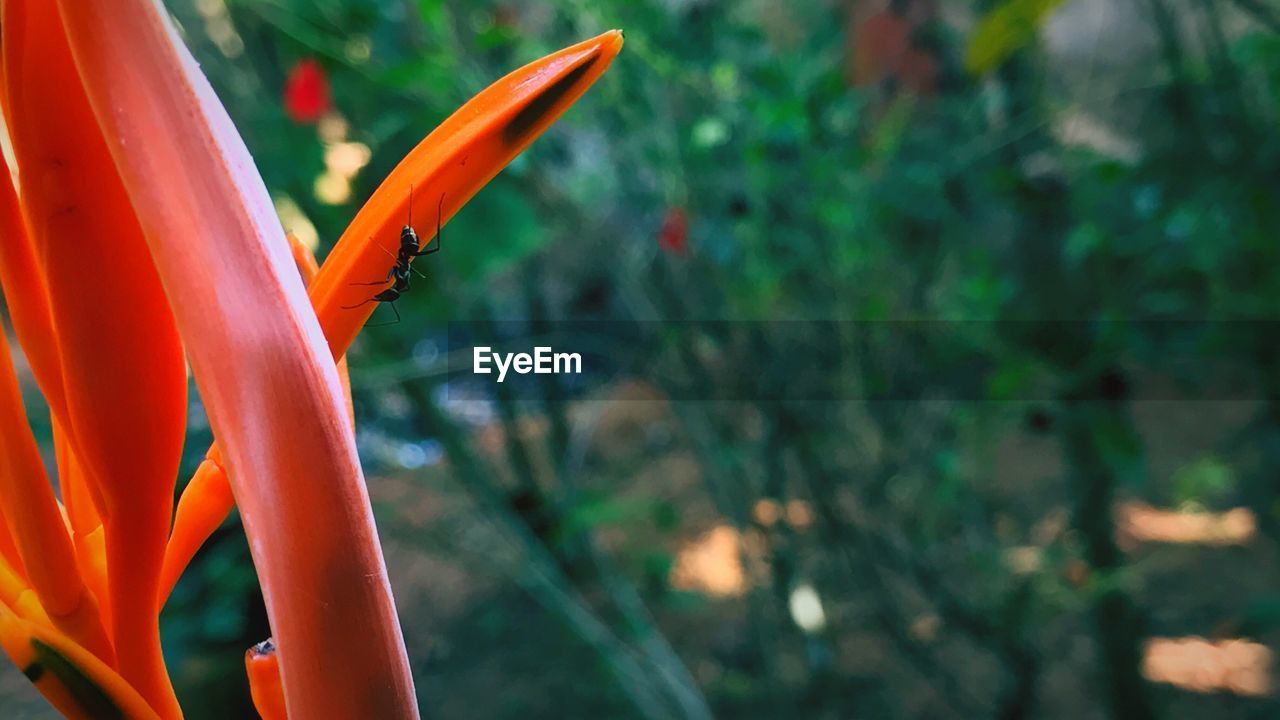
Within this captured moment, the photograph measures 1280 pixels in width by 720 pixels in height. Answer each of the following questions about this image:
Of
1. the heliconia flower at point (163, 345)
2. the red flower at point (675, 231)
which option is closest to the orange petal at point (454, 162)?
the heliconia flower at point (163, 345)

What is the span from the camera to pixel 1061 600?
0.81 metres

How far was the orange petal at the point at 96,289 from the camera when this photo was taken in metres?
0.12

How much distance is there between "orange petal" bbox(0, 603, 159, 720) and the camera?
13cm

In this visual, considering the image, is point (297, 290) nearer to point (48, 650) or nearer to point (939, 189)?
point (48, 650)

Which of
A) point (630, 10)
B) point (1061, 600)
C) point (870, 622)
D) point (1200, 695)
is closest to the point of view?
point (630, 10)

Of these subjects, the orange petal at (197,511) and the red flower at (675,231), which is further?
the red flower at (675,231)

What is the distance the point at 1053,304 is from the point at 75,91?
2.27 feet

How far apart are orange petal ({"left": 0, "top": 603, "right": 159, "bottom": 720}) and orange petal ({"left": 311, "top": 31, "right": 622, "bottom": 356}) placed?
6 centimetres

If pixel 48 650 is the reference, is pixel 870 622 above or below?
above

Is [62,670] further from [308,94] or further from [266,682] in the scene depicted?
[308,94]

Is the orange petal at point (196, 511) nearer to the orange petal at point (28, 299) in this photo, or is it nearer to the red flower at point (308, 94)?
the orange petal at point (28, 299)

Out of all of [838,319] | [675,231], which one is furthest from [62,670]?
[838,319]

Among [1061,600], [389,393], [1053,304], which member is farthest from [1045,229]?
[389,393]

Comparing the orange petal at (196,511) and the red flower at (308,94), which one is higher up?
the red flower at (308,94)
